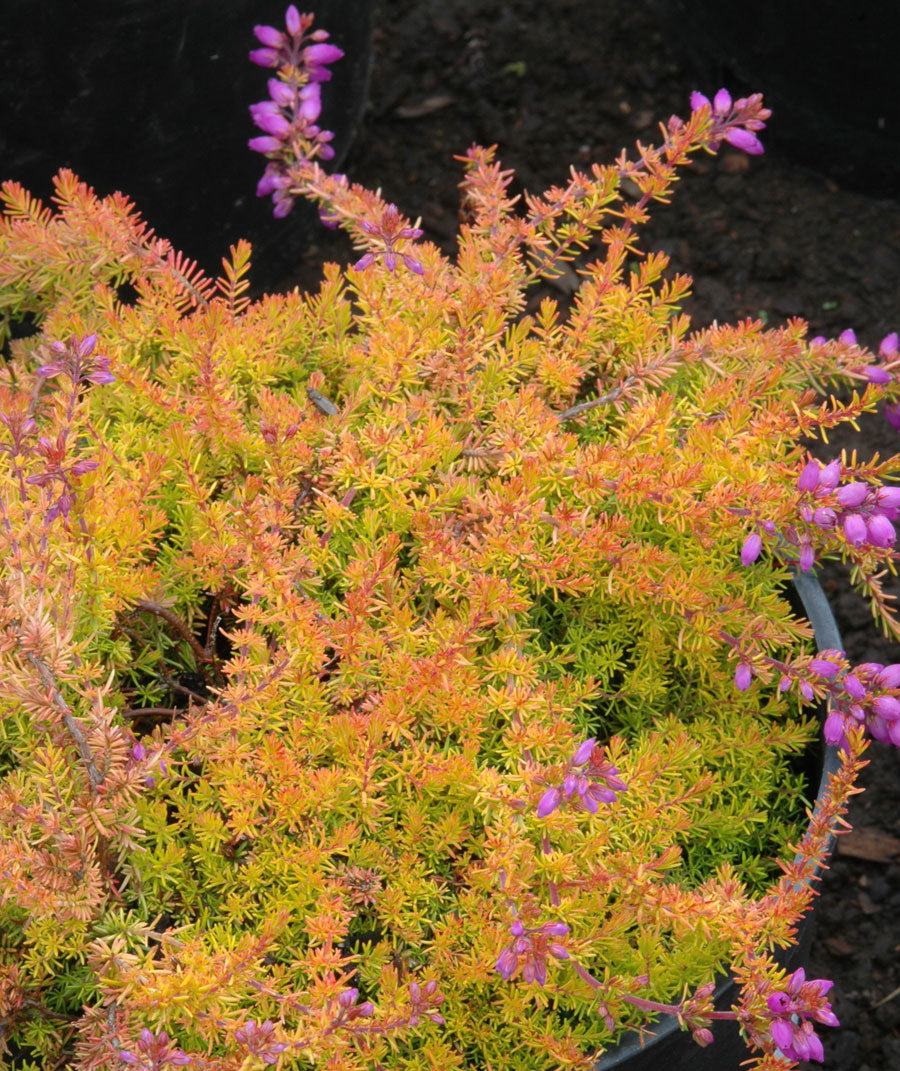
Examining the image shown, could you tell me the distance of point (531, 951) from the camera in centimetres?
129

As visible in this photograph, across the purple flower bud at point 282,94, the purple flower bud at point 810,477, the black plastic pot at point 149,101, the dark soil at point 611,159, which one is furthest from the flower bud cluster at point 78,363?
the dark soil at point 611,159

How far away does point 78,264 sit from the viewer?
184cm

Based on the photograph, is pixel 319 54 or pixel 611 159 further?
pixel 611 159

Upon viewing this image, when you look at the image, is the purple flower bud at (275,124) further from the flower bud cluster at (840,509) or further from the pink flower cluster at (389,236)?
the flower bud cluster at (840,509)

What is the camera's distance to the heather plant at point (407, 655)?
1.35m

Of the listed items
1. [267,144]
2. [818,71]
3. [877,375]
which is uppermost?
[267,144]

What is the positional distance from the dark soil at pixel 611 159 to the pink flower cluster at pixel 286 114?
1809mm

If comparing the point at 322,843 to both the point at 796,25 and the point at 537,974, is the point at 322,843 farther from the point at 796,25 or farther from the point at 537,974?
the point at 796,25

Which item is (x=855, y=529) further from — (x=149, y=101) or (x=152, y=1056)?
(x=149, y=101)

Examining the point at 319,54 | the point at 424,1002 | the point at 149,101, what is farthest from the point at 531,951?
the point at 149,101

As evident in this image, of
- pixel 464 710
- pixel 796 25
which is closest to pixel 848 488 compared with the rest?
pixel 464 710

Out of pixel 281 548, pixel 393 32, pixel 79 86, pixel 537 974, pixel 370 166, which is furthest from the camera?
pixel 393 32

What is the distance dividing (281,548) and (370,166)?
2.78 m

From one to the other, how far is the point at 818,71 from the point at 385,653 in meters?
2.85
